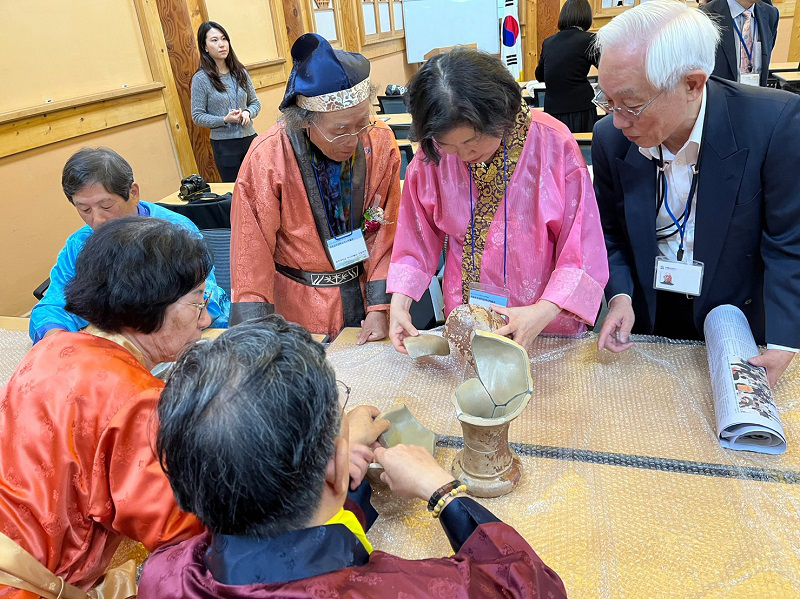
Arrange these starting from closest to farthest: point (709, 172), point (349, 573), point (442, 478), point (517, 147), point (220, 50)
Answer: point (349, 573) < point (442, 478) < point (709, 172) < point (517, 147) < point (220, 50)

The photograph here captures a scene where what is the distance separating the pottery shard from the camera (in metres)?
1.33

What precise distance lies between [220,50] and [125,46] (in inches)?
30.4

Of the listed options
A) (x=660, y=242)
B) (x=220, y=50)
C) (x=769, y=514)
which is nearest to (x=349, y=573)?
(x=769, y=514)

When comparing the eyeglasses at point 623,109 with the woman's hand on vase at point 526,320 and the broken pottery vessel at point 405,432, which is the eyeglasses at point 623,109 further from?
the broken pottery vessel at point 405,432

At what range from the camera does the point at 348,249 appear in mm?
1924

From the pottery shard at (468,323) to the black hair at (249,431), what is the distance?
662mm

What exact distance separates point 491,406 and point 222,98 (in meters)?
4.10

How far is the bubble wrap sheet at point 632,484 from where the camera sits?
2.99 ft

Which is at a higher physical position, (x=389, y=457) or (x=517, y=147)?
(x=517, y=147)

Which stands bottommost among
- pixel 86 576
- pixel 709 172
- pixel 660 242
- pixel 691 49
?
pixel 86 576

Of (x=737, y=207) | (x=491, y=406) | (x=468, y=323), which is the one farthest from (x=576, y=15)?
(x=491, y=406)

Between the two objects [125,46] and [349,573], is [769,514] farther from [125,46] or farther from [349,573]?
[125,46]

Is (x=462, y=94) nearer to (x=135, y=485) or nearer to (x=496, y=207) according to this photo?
(x=496, y=207)

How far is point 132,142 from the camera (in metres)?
4.51
